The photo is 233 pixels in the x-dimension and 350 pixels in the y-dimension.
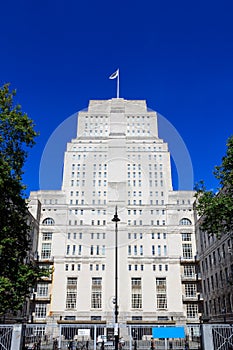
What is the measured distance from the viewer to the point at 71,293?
224ft

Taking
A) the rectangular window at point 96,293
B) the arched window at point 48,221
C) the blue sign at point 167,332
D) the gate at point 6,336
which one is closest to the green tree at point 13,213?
the gate at point 6,336

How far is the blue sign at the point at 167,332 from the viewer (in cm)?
2072

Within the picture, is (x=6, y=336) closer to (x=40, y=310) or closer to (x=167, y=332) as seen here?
(x=167, y=332)

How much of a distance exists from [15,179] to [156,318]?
5294 cm

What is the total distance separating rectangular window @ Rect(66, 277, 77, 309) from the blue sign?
4992cm

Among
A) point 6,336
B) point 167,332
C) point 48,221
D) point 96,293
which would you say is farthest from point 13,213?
point 48,221

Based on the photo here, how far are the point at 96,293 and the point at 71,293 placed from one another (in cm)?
529

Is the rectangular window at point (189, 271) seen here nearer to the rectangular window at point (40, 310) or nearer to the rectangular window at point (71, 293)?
the rectangular window at point (71, 293)

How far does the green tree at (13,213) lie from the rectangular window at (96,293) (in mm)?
47863

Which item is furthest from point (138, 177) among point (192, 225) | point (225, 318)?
point (192, 225)

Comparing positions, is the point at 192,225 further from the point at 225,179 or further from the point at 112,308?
the point at 225,179

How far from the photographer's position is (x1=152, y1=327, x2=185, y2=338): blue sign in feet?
68.0

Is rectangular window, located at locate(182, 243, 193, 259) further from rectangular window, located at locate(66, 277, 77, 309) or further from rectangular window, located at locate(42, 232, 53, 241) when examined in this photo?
rectangular window, located at locate(42, 232, 53, 241)

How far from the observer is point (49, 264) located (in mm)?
71375
